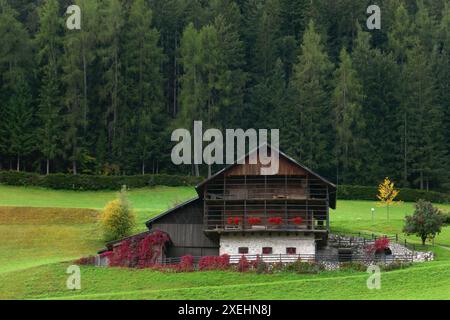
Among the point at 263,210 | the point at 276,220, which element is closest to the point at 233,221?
the point at 263,210

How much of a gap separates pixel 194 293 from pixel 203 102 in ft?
143

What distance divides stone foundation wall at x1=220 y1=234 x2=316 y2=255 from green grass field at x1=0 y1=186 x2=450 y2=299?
501cm

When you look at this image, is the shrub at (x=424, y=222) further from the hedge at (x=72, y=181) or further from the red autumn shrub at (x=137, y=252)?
the hedge at (x=72, y=181)

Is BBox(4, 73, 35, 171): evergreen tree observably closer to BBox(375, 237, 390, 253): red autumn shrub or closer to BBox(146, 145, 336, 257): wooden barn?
BBox(146, 145, 336, 257): wooden barn

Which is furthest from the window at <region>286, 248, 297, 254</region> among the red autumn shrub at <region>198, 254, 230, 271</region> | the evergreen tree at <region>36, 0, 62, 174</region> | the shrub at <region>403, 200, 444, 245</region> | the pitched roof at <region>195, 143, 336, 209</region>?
the evergreen tree at <region>36, 0, 62, 174</region>

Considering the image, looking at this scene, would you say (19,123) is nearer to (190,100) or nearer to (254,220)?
(190,100)

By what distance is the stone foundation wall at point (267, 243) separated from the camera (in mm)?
55875

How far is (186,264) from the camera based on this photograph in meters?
52.4

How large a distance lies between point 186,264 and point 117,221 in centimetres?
932

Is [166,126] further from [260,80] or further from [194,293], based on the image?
[194,293]

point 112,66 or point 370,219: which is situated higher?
point 112,66

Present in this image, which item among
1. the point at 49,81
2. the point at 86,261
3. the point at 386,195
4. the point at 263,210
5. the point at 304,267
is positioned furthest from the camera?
the point at 49,81

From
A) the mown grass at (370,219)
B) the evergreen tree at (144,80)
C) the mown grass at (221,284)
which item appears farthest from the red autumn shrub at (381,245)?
the evergreen tree at (144,80)
